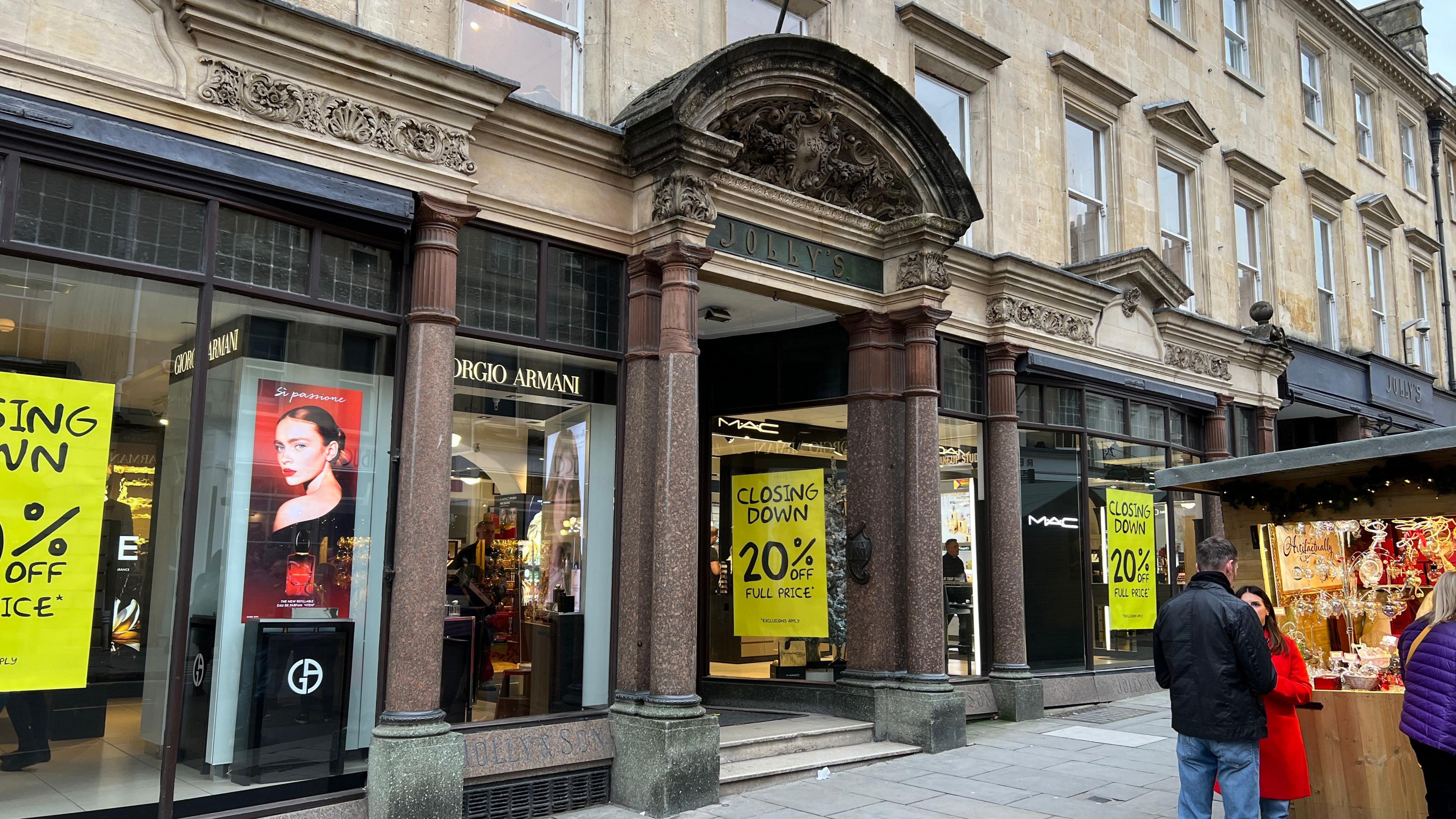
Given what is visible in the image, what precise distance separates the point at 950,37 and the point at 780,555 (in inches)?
257

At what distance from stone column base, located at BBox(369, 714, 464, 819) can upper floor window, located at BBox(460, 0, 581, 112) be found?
4.91 m

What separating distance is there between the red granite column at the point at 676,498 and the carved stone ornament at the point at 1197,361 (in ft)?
30.4

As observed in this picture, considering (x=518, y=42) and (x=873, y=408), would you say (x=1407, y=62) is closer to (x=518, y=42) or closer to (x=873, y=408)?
(x=873, y=408)

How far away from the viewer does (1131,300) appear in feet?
48.5

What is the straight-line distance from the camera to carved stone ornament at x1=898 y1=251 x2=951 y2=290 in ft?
35.6

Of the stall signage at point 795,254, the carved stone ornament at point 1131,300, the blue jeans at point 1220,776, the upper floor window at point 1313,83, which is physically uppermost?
the upper floor window at point 1313,83

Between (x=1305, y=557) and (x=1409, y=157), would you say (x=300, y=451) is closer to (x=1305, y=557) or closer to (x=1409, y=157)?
(x=1305, y=557)

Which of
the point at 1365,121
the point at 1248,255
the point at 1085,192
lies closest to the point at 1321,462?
the point at 1085,192

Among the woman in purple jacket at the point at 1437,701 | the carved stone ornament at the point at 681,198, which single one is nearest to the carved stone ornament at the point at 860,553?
the carved stone ornament at the point at 681,198

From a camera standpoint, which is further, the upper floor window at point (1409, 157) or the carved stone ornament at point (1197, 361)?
the upper floor window at point (1409, 157)

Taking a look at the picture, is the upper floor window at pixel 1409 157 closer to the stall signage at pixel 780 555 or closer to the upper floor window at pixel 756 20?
the upper floor window at pixel 756 20

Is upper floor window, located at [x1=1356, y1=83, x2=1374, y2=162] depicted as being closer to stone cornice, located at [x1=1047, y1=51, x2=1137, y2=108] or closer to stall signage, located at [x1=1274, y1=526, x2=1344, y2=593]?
stone cornice, located at [x1=1047, y1=51, x2=1137, y2=108]

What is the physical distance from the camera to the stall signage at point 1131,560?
14133 millimetres

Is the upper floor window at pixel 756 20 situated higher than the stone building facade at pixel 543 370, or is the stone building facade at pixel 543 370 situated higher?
the upper floor window at pixel 756 20
